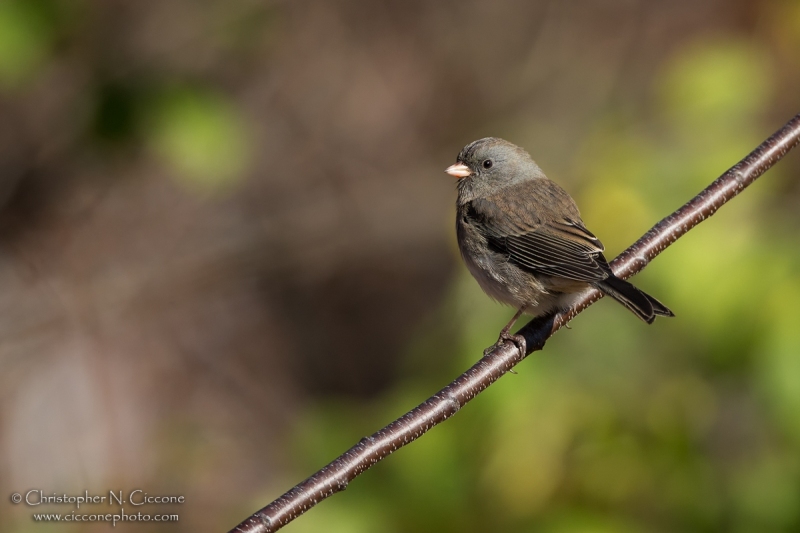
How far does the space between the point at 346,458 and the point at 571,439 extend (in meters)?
1.43

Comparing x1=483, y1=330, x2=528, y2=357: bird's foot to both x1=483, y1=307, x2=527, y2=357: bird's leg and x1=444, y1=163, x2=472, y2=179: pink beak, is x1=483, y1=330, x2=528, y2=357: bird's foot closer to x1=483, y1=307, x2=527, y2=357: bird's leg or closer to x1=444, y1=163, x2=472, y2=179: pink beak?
x1=483, y1=307, x2=527, y2=357: bird's leg

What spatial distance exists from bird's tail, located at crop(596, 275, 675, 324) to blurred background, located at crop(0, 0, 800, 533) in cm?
50

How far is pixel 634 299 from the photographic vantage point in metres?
3.07

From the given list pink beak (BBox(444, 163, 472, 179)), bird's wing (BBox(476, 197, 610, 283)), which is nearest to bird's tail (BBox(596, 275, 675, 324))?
bird's wing (BBox(476, 197, 610, 283))

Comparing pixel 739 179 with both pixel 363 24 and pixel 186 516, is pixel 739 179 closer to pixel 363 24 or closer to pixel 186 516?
pixel 186 516

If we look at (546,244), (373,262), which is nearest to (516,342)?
(546,244)

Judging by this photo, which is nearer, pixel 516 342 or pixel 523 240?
pixel 516 342

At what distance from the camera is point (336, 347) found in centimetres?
751

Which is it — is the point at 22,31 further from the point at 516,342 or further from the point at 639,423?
the point at 639,423

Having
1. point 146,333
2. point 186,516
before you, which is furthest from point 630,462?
point 146,333

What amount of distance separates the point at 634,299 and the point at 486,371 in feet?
2.15

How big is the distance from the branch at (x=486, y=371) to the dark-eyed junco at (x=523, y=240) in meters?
0.12

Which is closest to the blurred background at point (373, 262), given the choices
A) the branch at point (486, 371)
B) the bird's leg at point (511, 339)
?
the bird's leg at point (511, 339)

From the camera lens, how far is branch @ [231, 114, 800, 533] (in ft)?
7.55
